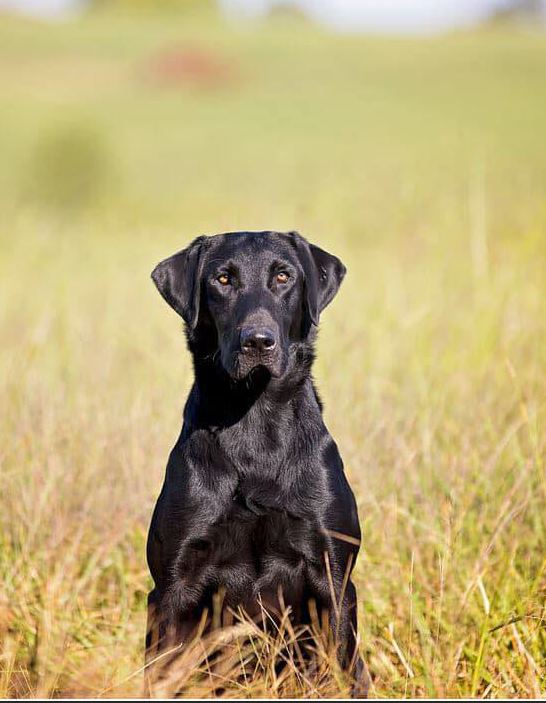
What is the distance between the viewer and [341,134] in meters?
30.1

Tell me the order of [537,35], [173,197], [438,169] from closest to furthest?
[438,169] → [173,197] → [537,35]

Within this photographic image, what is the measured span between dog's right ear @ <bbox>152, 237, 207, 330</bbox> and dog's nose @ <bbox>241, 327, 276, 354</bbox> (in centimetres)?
32

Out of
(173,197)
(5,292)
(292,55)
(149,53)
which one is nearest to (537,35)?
(292,55)

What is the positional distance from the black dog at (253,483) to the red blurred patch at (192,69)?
126ft

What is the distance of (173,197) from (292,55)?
24075 millimetres

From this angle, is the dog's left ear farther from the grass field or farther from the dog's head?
the grass field

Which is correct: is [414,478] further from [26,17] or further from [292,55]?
[26,17]

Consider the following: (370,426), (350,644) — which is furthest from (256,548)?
(370,426)

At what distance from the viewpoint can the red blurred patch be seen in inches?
1586

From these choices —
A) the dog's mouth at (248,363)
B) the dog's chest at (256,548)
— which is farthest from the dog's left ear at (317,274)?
the dog's chest at (256,548)

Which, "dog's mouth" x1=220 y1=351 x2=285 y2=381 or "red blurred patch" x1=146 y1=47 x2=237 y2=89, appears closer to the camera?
"dog's mouth" x1=220 y1=351 x2=285 y2=381

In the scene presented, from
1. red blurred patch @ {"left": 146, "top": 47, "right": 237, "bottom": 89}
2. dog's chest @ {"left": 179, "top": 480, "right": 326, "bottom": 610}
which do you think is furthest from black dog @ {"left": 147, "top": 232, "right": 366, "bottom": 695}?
red blurred patch @ {"left": 146, "top": 47, "right": 237, "bottom": 89}

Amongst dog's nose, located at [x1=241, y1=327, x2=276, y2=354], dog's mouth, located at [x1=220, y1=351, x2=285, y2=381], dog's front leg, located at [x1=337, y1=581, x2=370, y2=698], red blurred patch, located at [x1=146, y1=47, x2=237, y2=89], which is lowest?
dog's front leg, located at [x1=337, y1=581, x2=370, y2=698]

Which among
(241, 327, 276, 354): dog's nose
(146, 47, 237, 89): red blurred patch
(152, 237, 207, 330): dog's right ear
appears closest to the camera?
(241, 327, 276, 354): dog's nose
